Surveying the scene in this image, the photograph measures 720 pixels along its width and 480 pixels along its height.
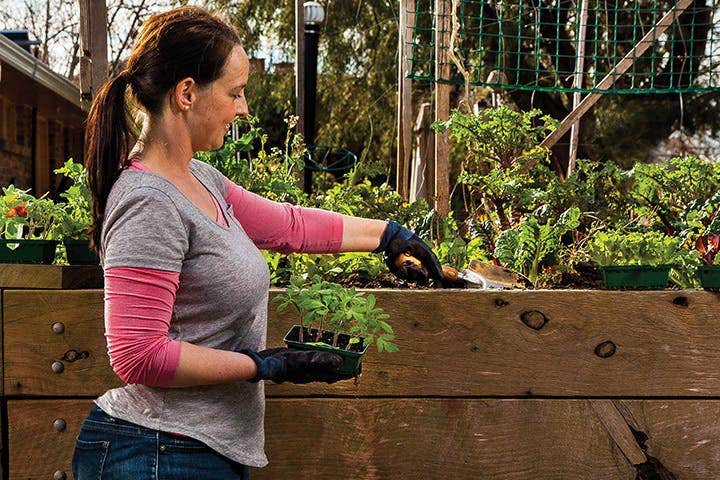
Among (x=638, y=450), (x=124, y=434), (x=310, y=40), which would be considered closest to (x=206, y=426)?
(x=124, y=434)

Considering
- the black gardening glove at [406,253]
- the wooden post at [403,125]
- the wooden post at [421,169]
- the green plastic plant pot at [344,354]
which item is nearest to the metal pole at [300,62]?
the wooden post at [421,169]

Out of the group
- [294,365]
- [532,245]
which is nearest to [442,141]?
[532,245]

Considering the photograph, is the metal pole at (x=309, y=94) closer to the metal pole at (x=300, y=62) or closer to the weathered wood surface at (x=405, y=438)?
the metal pole at (x=300, y=62)

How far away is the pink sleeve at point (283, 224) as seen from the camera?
6.40 ft

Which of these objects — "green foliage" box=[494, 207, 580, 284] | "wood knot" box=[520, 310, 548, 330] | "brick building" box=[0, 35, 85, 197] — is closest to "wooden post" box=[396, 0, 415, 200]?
"green foliage" box=[494, 207, 580, 284]

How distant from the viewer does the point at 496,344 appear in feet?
7.99

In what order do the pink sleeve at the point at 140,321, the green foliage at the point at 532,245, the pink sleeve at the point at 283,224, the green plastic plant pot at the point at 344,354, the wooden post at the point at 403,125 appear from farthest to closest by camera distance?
the wooden post at the point at 403,125 → the green foliage at the point at 532,245 → the pink sleeve at the point at 283,224 → the green plastic plant pot at the point at 344,354 → the pink sleeve at the point at 140,321

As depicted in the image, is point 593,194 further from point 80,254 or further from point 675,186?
point 80,254

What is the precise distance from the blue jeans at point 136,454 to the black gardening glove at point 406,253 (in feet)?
2.27

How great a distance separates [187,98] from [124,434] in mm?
524

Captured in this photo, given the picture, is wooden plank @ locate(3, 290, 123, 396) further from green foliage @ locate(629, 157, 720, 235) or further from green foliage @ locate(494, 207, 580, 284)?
green foliage @ locate(629, 157, 720, 235)

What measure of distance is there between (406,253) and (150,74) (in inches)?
31.3

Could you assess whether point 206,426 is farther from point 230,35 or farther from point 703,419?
point 703,419

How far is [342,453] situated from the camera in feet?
8.05
